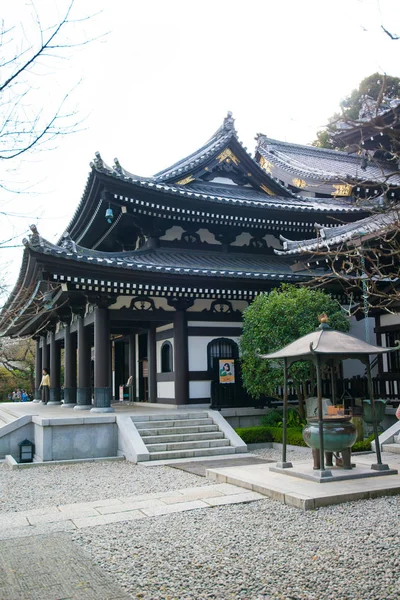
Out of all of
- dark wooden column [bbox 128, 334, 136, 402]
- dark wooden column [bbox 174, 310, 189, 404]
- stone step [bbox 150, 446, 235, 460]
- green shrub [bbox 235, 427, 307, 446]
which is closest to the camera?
stone step [bbox 150, 446, 235, 460]

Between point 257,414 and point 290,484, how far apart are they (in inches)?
331

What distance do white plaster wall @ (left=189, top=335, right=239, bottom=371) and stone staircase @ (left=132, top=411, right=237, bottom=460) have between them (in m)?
2.29

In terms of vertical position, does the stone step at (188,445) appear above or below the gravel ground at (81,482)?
above

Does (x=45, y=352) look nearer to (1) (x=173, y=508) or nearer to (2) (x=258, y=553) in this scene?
(1) (x=173, y=508)

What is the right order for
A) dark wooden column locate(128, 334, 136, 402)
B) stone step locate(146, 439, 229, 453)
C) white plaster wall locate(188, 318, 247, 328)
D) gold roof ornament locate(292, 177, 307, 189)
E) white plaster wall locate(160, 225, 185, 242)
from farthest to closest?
gold roof ornament locate(292, 177, 307, 189), dark wooden column locate(128, 334, 136, 402), white plaster wall locate(160, 225, 185, 242), white plaster wall locate(188, 318, 247, 328), stone step locate(146, 439, 229, 453)

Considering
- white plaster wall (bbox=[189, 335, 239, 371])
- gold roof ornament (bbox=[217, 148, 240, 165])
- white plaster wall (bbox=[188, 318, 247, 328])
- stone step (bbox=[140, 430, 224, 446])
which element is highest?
gold roof ornament (bbox=[217, 148, 240, 165])

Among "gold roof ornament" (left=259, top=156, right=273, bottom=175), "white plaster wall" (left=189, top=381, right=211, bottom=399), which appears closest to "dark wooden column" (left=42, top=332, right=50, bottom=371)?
"white plaster wall" (left=189, top=381, right=211, bottom=399)

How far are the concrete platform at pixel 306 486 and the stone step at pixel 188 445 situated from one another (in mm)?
3312

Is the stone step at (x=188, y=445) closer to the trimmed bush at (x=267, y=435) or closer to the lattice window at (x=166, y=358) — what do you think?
the trimmed bush at (x=267, y=435)

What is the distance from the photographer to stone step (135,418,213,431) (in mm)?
14484

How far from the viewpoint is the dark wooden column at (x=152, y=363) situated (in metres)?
19.3

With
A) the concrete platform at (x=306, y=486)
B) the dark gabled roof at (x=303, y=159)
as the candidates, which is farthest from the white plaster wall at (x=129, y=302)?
the dark gabled roof at (x=303, y=159)

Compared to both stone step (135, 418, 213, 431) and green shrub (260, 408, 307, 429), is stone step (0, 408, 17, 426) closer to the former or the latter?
stone step (135, 418, 213, 431)

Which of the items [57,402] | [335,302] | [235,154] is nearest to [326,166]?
[235,154]
